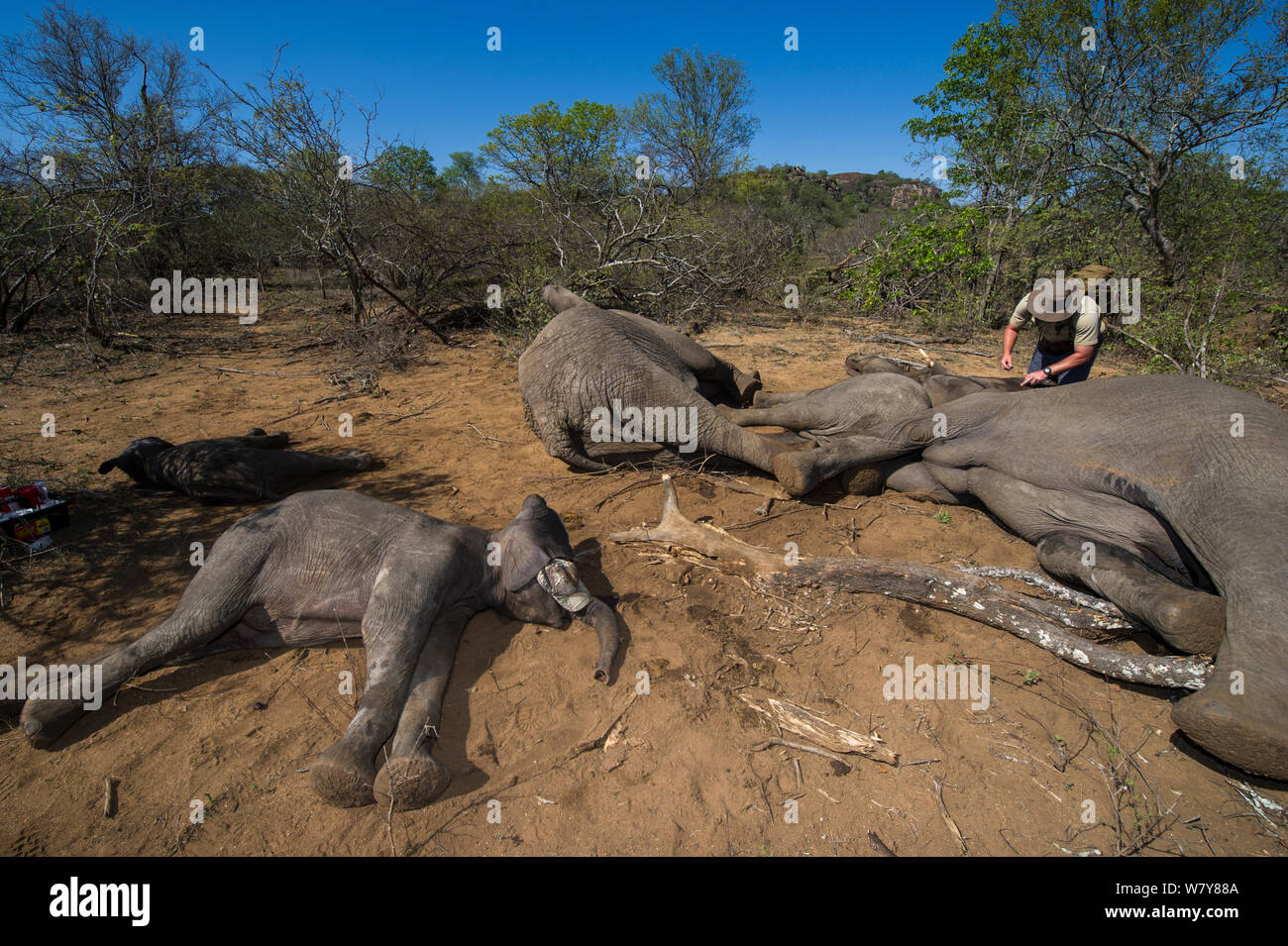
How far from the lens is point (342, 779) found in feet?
7.14

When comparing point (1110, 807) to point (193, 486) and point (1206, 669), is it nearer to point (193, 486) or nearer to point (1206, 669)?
point (1206, 669)

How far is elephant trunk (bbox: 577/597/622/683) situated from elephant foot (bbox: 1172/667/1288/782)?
2422mm

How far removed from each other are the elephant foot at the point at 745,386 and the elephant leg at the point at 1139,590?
3.13m

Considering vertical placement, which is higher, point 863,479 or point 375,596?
point 863,479

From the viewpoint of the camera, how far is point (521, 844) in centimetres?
214

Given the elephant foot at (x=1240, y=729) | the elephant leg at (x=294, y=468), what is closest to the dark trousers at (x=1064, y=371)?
the elephant foot at (x=1240, y=729)

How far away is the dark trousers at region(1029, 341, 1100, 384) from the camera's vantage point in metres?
4.84

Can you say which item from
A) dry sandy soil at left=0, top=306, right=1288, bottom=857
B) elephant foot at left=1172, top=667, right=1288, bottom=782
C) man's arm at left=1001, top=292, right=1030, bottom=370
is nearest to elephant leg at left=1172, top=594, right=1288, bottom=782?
elephant foot at left=1172, top=667, right=1288, bottom=782

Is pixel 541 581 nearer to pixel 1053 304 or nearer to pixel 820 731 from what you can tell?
pixel 820 731

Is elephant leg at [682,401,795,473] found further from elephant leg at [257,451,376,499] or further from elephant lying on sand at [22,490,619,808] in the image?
elephant leg at [257,451,376,499]

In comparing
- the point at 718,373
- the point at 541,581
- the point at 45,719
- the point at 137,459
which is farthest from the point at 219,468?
the point at 718,373

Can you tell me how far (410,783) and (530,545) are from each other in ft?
4.17

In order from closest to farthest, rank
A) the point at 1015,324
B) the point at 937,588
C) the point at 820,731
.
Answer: the point at 820,731 → the point at 937,588 → the point at 1015,324

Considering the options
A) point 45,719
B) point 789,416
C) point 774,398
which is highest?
point 774,398
